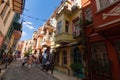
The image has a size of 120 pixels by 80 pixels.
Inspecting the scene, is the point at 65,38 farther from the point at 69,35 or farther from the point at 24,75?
the point at 24,75

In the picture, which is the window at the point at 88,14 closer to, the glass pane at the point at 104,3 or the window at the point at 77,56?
the glass pane at the point at 104,3

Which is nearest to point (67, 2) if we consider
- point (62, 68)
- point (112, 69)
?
point (62, 68)

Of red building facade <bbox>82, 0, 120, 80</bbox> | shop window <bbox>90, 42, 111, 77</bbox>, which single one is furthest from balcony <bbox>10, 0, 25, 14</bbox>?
shop window <bbox>90, 42, 111, 77</bbox>

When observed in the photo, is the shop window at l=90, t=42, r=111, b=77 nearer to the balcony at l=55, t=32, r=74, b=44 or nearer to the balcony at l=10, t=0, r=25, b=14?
the balcony at l=55, t=32, r=74, b=44

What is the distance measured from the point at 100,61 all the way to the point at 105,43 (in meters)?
1.54

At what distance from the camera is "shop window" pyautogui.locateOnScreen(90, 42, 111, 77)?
7523 millimetres

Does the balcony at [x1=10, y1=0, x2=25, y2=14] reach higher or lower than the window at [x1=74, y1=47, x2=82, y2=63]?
higher

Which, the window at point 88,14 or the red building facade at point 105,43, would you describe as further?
the window at point 88,14

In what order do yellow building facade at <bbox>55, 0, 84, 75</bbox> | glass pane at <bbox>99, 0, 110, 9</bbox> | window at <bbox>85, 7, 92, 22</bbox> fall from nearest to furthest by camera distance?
glass pane at <bbox>99, 0, 110, 9</bbox>, window at <bbox>85, 7, 92, 22</bbox>, yellow building facade at <bbox>55, 0, 84, 75</bbox>

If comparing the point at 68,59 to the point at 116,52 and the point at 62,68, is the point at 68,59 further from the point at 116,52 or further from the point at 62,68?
the point at 116,52

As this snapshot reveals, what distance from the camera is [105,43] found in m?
7.87

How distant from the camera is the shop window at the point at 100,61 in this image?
7.52 m

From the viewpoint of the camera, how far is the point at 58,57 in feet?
51.2

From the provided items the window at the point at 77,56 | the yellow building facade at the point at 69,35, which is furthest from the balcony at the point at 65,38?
the window at the point at 77,56
